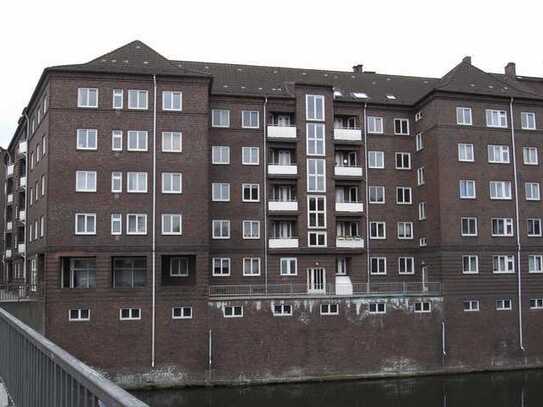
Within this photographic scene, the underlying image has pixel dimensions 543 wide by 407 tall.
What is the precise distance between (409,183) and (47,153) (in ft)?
83.3

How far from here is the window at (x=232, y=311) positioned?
3803 cm

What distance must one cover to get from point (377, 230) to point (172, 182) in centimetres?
1594

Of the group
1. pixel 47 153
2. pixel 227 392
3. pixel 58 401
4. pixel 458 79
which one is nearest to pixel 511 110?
pixel 458 79

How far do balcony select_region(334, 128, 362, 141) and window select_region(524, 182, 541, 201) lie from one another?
12.3 metres

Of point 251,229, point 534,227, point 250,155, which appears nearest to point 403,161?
point 534,227

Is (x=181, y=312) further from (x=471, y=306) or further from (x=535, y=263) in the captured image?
(x=535, y=263)

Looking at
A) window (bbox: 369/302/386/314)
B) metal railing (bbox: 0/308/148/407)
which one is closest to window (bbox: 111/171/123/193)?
window (bbox: 369/302/386/314)

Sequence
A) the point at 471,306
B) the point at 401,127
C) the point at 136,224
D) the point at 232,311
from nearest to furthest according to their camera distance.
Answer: the point at 136,224 → the point at 232,311 → the point at 471,306 → the point at 401,127

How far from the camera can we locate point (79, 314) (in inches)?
1405

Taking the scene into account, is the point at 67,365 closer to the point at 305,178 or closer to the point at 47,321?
the point at 47,321

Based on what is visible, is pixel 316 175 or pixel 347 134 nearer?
pixel 316 175

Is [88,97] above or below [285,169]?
above

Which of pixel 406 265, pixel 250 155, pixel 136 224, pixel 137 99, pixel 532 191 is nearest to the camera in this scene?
pixel 136 224

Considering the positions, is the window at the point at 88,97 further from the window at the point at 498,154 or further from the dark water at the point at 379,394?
the window at the point at 498,154
